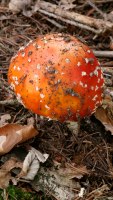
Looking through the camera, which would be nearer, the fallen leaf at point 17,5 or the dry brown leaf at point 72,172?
the dry brown leaf at point 72,172

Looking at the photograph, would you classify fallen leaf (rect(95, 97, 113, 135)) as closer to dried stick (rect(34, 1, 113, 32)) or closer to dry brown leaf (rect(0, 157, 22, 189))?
dry brown leaf (rect(0, 157, 22, 189))

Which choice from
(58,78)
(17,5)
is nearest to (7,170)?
(58,78)

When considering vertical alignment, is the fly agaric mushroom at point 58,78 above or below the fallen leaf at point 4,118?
above

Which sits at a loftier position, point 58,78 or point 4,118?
point 58,78

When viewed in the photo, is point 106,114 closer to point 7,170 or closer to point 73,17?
point 7,170

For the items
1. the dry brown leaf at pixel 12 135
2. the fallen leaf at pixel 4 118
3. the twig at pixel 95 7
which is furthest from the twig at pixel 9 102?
the twig at pixel 95 7

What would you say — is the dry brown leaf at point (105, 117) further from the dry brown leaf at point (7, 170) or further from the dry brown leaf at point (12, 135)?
the dry brown leaf at point (7, 170)
